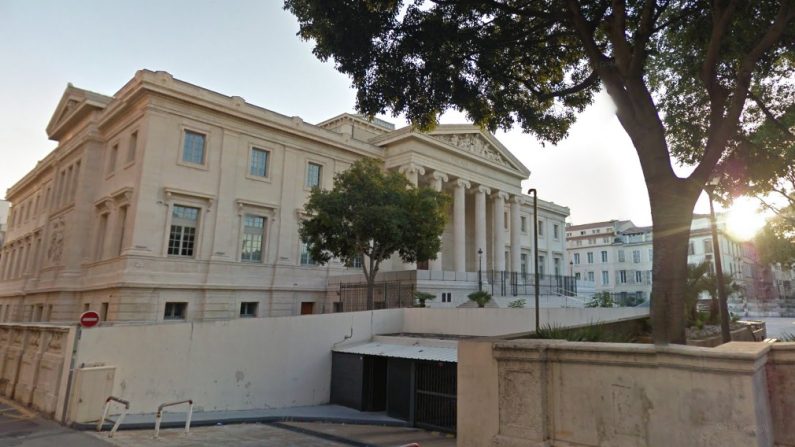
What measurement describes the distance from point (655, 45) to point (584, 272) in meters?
67.2

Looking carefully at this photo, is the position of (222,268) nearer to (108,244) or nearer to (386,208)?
(108,244)

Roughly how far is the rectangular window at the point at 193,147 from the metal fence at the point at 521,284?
18.7 m

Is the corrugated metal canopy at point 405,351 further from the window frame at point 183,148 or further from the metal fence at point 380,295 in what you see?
the window frame at point 183,148

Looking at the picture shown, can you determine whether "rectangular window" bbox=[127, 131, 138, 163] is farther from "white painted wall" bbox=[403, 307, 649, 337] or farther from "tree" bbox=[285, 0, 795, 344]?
"tree" bbox=[285, 0, 795, 344]

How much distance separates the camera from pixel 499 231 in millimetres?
39094

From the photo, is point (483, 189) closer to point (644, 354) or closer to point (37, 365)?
point (37, 365)

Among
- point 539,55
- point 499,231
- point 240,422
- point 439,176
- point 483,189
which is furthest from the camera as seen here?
point 499,231

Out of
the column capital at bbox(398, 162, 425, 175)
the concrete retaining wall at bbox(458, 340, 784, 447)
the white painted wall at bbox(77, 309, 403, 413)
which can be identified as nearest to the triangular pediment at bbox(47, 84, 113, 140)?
the column capital at bbox(398, 162, 425, 175)

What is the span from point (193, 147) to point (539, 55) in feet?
68.9

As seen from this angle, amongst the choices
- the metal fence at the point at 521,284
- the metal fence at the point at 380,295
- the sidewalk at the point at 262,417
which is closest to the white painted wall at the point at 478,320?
the sidewalk at the point at 262,417

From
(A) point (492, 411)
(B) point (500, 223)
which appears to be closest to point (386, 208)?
(A) point (492, 411)

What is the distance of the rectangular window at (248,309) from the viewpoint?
25.9 m

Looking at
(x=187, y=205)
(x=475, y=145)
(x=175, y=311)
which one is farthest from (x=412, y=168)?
(x=175, y=311)

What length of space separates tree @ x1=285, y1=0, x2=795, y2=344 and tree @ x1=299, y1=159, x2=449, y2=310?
1111 centimetres
